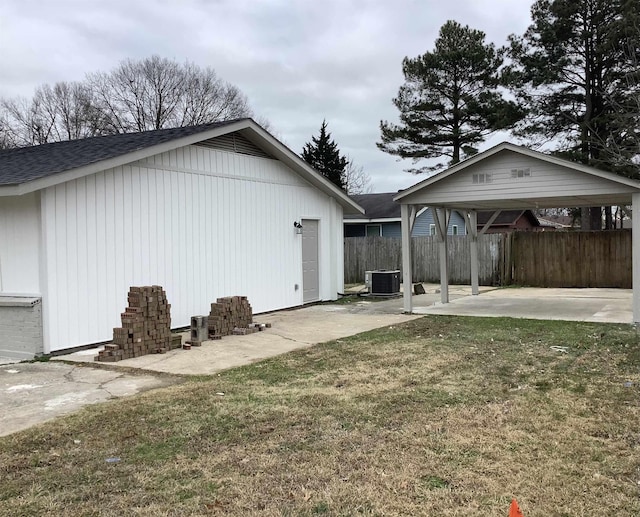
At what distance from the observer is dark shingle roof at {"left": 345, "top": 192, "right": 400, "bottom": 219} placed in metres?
25.5

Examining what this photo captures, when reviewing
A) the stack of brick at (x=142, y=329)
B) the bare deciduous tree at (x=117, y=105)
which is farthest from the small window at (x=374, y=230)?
the stack of brick at (x=142, y=329)

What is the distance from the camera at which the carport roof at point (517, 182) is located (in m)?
10.0

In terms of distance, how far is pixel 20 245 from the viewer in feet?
26.7

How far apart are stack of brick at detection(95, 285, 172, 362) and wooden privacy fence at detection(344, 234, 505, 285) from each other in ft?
43.4

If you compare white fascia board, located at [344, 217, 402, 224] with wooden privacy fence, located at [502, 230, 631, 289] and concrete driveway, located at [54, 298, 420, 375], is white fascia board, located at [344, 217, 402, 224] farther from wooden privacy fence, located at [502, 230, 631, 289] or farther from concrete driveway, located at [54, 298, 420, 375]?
concrete driveway, located at [54, 298, 420, 375]

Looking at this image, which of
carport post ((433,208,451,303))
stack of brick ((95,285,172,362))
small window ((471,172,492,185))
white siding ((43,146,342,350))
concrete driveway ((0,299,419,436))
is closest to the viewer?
concrete driveway ((0,299,419,436))

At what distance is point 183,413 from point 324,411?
126 cm

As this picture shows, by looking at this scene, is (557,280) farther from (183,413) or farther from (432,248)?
(183,413)

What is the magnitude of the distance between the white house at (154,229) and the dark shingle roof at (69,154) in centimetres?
5

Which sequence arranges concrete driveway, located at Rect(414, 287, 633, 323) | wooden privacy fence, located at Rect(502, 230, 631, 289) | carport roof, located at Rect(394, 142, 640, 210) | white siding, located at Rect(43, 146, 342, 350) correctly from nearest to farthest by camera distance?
white siding, located at Rect(43, 146, 342, 350) → carport roof, located at Rect(394, 142, 640, 210) → concrete driveway, located at Rect(414, 287, 633, 323) → wooden privacy fence, located at Rect(502, 230, 631, 289)

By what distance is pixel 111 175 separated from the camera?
8883mm

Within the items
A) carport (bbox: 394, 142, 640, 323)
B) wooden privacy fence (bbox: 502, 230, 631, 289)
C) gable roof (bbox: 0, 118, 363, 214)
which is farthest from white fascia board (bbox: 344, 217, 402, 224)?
carport (bbox: 394, 142, 640, 323)

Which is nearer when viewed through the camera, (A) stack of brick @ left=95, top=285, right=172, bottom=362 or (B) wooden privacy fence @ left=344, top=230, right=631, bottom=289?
(A) stack of brick @ left=95, top=285, right=172, bottom=362

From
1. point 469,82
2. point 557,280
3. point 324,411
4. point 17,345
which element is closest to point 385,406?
point 324,411
